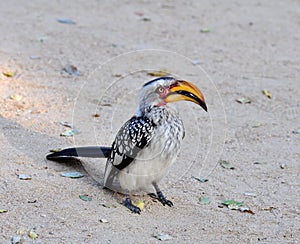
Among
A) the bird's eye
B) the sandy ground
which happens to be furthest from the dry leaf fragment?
the bird's eye

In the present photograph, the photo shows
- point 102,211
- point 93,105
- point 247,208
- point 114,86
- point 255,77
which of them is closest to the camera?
point 102,211

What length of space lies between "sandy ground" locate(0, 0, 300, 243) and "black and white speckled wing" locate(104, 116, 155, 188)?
277 mm

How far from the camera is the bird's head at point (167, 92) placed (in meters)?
3.99

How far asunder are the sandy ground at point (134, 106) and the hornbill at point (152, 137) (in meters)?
0.25

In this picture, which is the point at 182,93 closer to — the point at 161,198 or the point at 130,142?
the point at 130,142

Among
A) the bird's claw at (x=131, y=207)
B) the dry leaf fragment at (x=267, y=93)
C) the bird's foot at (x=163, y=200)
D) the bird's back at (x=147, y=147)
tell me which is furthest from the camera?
the dry leaf fragment at (x=267, y=93)

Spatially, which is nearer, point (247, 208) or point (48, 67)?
point (247, 208)

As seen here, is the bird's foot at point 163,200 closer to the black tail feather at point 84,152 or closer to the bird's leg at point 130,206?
the bird's leg at point 130,206

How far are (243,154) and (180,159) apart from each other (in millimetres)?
566

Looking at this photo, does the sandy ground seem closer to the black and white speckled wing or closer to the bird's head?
the black and white speckled wing

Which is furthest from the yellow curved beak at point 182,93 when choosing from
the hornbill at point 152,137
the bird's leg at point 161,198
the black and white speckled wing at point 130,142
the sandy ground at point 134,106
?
the sandy ground at point 134,106

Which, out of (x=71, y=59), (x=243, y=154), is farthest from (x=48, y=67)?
(x=243, y=154)

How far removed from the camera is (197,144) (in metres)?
5.27

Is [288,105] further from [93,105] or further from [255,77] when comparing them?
[93,105]
